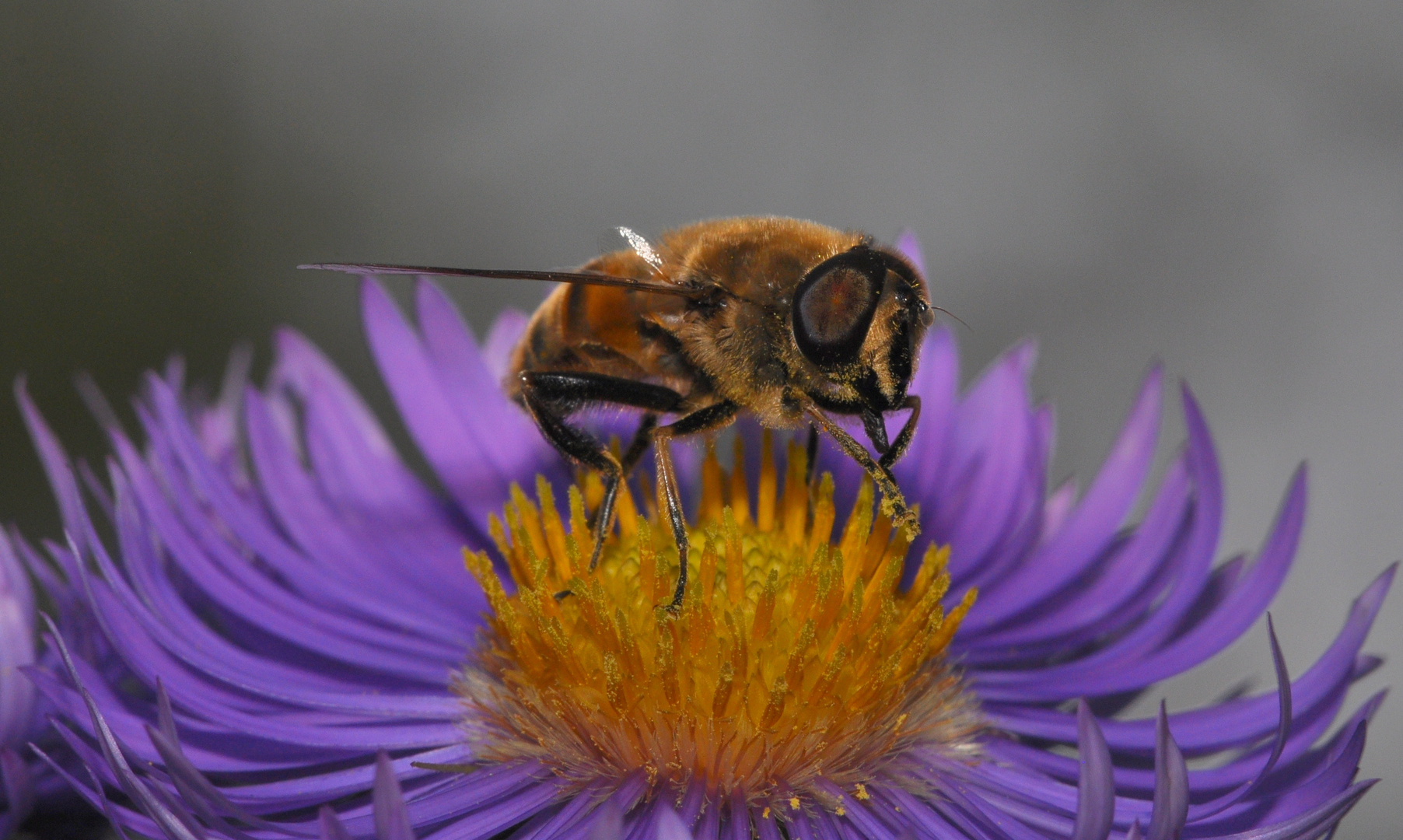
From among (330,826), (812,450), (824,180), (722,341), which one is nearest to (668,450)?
(722,341)

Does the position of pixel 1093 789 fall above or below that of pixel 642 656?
below

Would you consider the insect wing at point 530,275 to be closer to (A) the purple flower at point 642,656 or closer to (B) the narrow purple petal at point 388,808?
(A) the purple flower at point 642,656

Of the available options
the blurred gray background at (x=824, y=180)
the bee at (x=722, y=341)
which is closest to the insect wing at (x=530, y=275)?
the bee at (x=722, y=341)

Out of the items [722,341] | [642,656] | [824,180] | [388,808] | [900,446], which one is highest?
[824,180]

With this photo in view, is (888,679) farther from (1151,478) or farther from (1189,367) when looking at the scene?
(1189,367)

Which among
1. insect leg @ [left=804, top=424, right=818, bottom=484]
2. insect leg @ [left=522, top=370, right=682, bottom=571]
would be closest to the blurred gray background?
insect leg @ [left=804, top=424, right=818, bottom=484]

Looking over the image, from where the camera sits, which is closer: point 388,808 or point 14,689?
point 388,808

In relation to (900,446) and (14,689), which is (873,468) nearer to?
(900,446)
